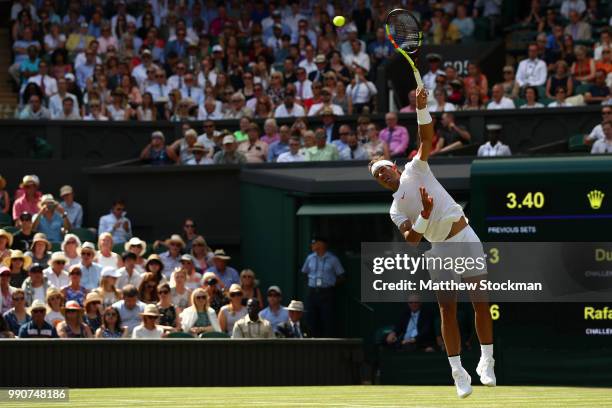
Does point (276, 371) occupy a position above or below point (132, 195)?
below

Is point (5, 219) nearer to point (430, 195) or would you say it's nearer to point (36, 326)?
point (36, 326)

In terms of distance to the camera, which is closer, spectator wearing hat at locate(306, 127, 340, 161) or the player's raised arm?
the player's raised arm

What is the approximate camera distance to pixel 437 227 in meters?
11.4

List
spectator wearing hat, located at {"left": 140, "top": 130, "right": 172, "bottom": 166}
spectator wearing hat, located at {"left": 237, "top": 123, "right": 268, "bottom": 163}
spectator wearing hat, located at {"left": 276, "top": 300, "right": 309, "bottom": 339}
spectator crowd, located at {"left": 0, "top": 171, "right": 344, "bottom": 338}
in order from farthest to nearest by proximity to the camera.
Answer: spectator wearing hat, located at {"left": 140, "top": 130, "right": 172, "bottom": 166} < spectator wearing hat, located at {"left": 237, "top": 123, "right": 268, "bottom": 163} < spectator wearing hat, located at {"left": 276, "top": 300, "right": 309, "bottom": 339} < spectator crowd, located at {"left": 0, "top": 171, "right": 344, "bottom": 338}

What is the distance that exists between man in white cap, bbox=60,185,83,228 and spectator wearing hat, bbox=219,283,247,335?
4.26 metres

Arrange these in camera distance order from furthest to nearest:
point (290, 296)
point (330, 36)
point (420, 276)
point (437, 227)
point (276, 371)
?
point (330, 36) < point (290, 296) < point (420, 276) < point (276, 371) < point (437, 227)

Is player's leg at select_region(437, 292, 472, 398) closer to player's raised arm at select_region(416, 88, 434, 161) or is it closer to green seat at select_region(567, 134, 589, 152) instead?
player's raised arm at select_region(416, 88, 434, 161)

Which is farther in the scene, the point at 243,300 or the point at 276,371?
the point at 243,300

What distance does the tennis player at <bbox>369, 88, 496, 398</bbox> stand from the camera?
1126 centimetres

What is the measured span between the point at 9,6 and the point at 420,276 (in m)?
14.5

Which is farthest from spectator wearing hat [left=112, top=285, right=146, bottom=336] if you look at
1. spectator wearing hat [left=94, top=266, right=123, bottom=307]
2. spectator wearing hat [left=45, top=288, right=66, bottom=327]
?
spectator wearing hat [left=45, top=288, right=66, bottom=327]

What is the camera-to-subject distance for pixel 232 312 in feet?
60.2

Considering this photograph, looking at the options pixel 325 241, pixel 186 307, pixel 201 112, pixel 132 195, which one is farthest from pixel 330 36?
pixel 186 307

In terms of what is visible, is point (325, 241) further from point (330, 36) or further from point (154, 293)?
point (330, 36)
